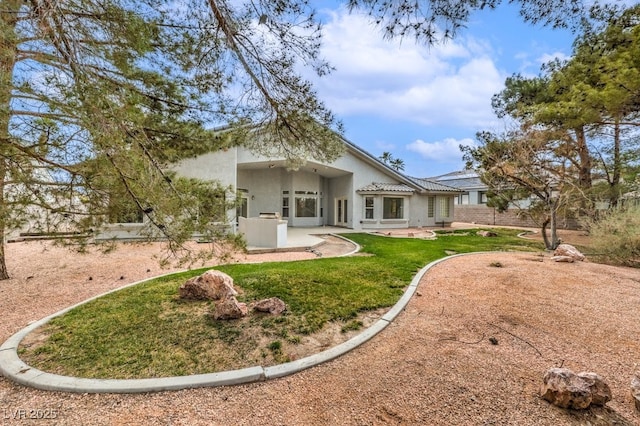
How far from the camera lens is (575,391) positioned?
260 cm

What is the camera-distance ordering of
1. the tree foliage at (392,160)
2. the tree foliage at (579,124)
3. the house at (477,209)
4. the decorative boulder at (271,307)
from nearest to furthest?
the decorative boulder at (271,307)
the tree foliage at (579,124)
the house at (477,209)
the tree foliage at (392,160)

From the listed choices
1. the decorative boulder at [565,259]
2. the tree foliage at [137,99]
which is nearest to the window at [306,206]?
the tree foliage at [137,99]

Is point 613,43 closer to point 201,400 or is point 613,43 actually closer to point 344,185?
point 201,400

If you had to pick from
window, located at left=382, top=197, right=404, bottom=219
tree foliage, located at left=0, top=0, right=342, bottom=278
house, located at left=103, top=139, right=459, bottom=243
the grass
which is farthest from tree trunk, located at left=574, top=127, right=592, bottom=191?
tree foliage, located at left=0, top=0, right=342, bottom=278

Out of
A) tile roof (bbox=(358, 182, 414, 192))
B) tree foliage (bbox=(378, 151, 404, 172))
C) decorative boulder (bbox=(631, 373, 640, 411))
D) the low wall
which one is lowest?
decorative boulder (bbox=(631, 373, 640, 411))

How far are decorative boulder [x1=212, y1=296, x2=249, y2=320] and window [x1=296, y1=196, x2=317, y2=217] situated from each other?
16.6m

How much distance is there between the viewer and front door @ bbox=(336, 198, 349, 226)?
20484 mm

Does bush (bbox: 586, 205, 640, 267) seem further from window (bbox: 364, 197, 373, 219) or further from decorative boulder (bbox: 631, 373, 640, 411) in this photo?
window (bbox: 364, 197, 373, 219)

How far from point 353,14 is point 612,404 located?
16.9ft

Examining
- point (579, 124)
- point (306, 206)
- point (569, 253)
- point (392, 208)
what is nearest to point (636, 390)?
point (569, 253)

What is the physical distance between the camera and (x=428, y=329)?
14.0 feet

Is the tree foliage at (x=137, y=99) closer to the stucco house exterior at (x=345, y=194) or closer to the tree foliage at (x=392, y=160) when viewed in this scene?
the stucco house exterior at (x=345, y=194)

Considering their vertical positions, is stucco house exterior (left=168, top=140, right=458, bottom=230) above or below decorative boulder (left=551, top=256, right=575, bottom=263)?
above

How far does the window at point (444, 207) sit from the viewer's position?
2286cm
